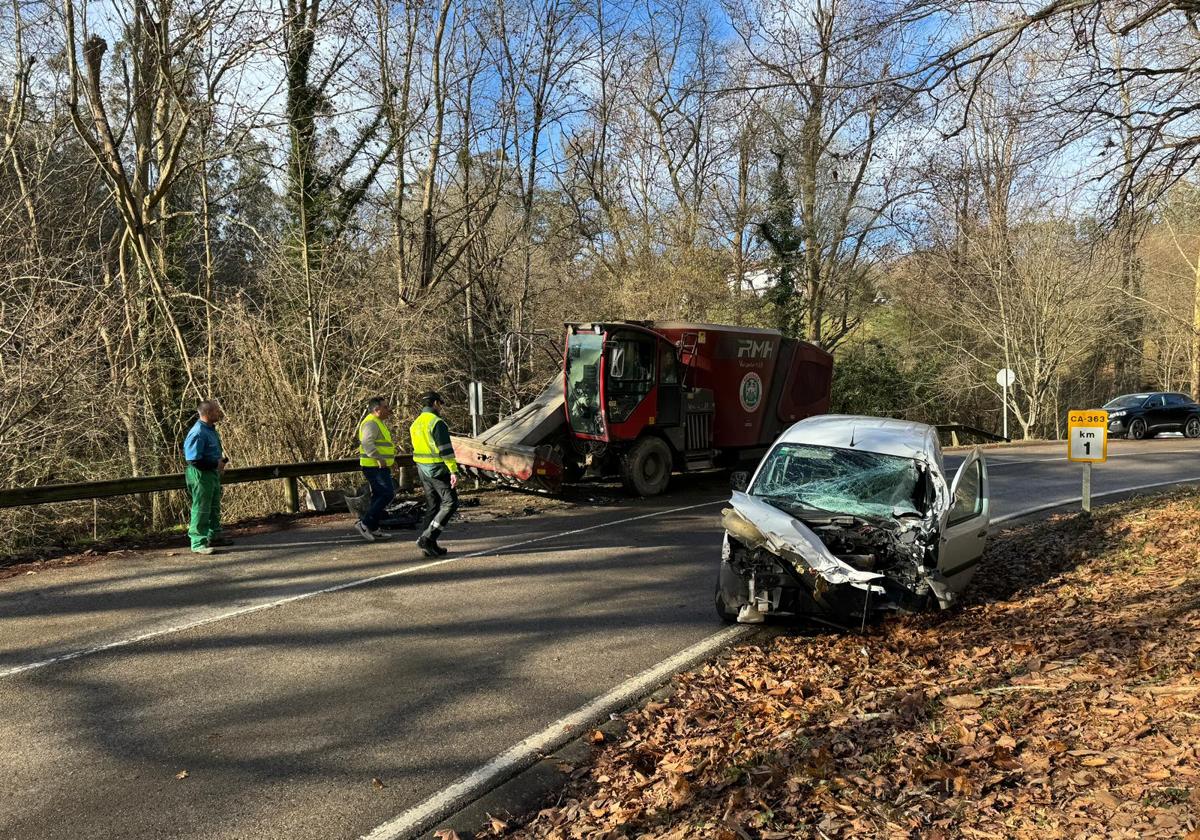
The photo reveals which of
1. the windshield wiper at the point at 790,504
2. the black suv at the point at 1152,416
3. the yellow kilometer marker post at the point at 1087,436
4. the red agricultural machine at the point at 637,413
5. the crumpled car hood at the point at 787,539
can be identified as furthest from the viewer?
the black suv at the point at 1152,416

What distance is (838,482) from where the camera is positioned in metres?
6.79

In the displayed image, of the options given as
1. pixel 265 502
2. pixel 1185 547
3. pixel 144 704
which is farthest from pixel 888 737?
Result: pixel 265 502

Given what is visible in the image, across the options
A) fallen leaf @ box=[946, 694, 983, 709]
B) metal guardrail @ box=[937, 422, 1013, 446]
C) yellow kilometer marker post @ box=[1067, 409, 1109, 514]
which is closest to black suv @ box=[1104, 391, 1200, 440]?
metal guardrail @ box=[937, 422, 1013, 446]

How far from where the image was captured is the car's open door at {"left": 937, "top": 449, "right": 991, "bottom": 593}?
6125 millimetres

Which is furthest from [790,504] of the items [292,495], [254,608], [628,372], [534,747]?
[292,495]

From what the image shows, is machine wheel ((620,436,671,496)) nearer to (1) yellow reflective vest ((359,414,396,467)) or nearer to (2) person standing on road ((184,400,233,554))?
(1) yellow reflective vest ((359,414,396,467))

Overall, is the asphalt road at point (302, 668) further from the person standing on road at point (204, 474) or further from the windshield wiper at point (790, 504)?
the windshield wiper at point (790, 504)

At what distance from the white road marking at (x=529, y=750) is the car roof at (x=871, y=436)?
6.64ft

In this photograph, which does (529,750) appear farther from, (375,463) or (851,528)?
(375,463)

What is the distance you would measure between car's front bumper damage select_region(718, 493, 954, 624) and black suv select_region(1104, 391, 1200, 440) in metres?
23.9

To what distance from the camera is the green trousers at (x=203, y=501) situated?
29.0 feet

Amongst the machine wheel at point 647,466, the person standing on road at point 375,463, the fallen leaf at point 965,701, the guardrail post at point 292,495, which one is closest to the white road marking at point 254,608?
the person standing on road at point 375,463

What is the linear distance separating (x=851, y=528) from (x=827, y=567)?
2.39ft

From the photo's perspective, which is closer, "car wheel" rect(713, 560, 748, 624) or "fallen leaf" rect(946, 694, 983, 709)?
"fallen leaf" rect(946, 694, 983, 709)
